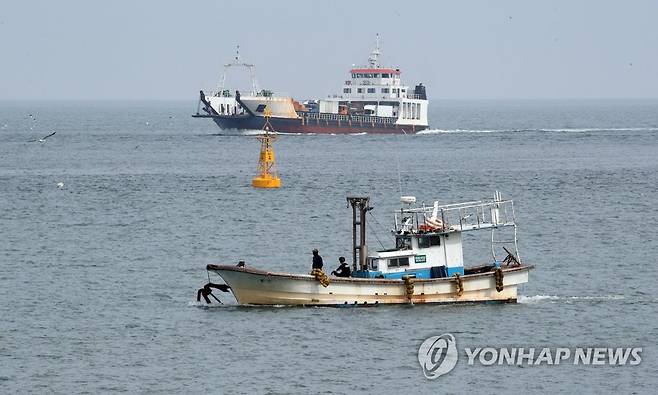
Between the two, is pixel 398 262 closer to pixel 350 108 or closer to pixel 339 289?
pixel 339 289

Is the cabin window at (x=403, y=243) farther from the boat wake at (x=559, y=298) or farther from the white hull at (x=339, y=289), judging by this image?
the boat wake at (x=559, y=298)

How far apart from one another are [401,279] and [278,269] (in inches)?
399

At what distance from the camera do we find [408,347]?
140 ft

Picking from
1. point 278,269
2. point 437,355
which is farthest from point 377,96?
point 437,355

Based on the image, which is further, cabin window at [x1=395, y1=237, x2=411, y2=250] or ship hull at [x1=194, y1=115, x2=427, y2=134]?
ship hull at [x1=194, y1=115, x2=427, y2=134]

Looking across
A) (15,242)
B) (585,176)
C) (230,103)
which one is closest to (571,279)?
(15,242)

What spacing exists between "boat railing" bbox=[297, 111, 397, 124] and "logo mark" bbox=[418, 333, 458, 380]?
13201 cm

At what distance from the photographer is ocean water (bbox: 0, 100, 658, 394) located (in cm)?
3978

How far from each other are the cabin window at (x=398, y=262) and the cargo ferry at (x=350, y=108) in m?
123

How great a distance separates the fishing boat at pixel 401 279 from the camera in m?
47.3

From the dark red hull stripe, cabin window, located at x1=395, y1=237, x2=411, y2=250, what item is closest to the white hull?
cabin window, located at x1=395, y1=237, x2=411, y2=250

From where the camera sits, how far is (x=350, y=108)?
178875 mm

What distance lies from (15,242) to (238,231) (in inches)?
426

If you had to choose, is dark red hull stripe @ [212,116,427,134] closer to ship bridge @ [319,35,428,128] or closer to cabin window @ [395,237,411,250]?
ship bridge @ [319,35,428,128]
